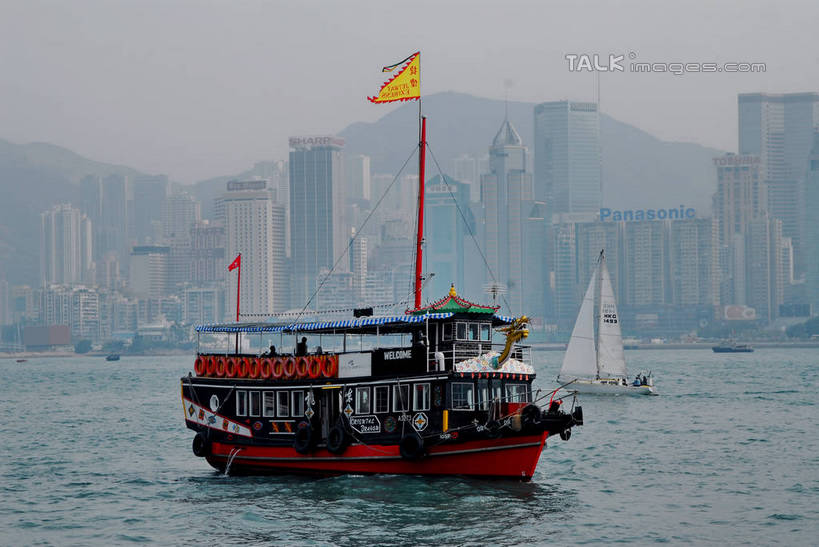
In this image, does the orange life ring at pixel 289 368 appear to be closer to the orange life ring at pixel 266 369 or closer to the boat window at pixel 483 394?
the orange life ring at pixel 266 369

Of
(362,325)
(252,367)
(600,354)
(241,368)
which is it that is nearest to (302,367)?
(252,367)

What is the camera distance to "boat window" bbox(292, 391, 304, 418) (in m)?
38.3

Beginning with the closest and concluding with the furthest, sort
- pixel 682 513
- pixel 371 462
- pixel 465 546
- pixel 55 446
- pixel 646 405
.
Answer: pixel 465 546
pixel 682 513
pixel 371 462
pixel 55 446
pixel 646 405

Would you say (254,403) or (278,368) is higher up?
(278,368)

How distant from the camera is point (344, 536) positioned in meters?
29.8

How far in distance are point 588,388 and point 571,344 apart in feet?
10.7

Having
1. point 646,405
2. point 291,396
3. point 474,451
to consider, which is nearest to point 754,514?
point 474,451

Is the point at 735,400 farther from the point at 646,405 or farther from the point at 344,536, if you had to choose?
the point at 344,536

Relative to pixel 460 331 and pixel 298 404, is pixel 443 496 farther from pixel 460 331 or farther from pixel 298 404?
pixel 298 404

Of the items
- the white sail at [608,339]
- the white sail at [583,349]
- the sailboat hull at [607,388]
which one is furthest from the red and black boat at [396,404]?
the white sail at [608,339]

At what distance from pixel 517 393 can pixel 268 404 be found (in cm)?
812

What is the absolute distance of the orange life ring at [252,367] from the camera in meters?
39.4

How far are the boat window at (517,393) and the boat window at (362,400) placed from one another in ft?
13.9

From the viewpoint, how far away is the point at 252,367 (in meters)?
39.6
